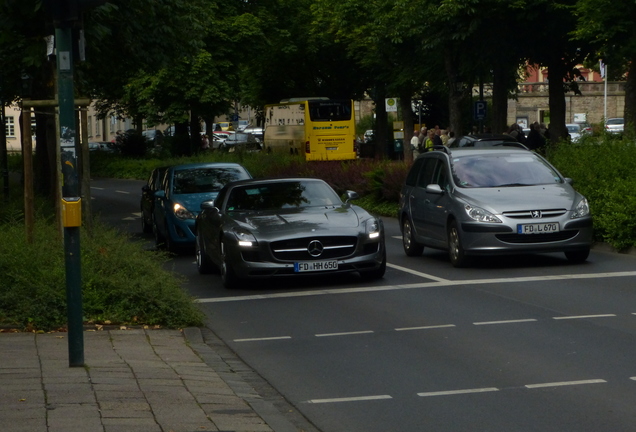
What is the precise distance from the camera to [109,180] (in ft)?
182

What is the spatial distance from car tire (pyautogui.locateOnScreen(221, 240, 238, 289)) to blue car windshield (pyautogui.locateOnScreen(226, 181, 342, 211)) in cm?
101

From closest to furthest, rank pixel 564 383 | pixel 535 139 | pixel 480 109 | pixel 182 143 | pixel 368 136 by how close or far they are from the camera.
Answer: pixel 564 383 < pixel 535 139 < pixel 480 109 < pixel 182 143 < pixel 368 136

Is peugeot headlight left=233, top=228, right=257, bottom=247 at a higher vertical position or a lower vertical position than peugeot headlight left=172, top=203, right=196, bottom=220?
higher

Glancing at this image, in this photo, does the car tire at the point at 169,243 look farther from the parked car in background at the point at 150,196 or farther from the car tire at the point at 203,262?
the car tire at the point at 203,262

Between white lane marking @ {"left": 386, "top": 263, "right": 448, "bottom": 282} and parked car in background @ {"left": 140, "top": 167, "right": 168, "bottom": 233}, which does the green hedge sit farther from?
parked car in background @ {"left": 140, "top": 167, "right": 168, "bottom": 233}

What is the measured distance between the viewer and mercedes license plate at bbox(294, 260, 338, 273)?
45.5 ft

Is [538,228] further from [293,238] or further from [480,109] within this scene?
[480,109]

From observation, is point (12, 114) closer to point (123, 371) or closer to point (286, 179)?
point (286, 179)

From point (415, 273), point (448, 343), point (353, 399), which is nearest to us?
point (353, 399)

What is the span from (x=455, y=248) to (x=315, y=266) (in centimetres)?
277

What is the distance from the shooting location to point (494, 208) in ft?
50.5

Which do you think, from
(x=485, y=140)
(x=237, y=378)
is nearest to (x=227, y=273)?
(x=237, y=378)

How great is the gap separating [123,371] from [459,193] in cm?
874

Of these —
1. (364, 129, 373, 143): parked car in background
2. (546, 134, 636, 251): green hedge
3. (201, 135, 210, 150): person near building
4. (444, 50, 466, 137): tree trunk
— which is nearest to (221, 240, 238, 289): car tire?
(546, 134, 636, 251): green hedge
